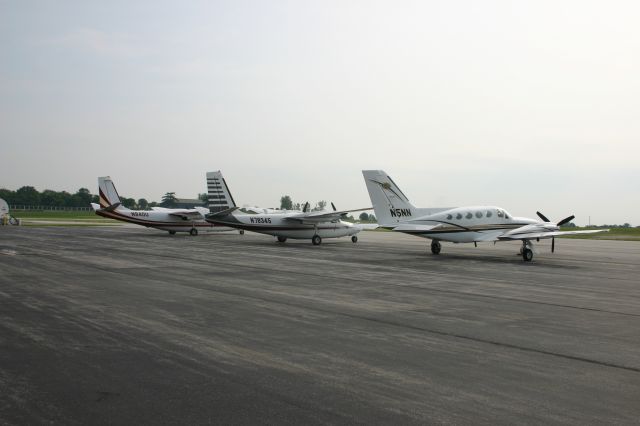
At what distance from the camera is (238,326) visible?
10781 mm

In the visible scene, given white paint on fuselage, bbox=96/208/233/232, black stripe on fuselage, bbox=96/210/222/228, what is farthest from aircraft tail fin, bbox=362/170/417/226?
black stripe on fuselage, bbox=96/210/222/228

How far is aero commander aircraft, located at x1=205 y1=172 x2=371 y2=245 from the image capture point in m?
42.5

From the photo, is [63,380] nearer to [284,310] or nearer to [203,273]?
[284,310]

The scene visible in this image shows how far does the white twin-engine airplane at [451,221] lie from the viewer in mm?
29781

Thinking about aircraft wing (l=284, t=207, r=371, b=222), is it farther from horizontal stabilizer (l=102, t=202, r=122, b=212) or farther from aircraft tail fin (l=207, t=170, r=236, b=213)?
horizontal stabilizer (l=102, t=202, r=122, b=212)

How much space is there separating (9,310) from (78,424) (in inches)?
314

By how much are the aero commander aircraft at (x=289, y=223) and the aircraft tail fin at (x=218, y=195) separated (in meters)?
1.01

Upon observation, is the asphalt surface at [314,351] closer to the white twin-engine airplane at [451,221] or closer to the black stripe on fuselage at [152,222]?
the white twin-engine airplane at [451,221]

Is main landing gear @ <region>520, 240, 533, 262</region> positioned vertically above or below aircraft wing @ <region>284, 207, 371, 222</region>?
below

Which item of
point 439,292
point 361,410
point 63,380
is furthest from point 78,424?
point 439,292

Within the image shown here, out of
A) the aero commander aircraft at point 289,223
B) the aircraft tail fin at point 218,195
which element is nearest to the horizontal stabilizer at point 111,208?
the aircraft tail fin at point 218,195

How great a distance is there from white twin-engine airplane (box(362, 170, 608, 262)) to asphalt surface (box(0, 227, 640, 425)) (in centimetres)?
1131

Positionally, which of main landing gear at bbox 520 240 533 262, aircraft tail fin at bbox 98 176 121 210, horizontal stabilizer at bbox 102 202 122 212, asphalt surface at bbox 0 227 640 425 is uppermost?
aircraft tail fin at bbox 98 176 121 210

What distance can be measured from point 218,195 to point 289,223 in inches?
273
